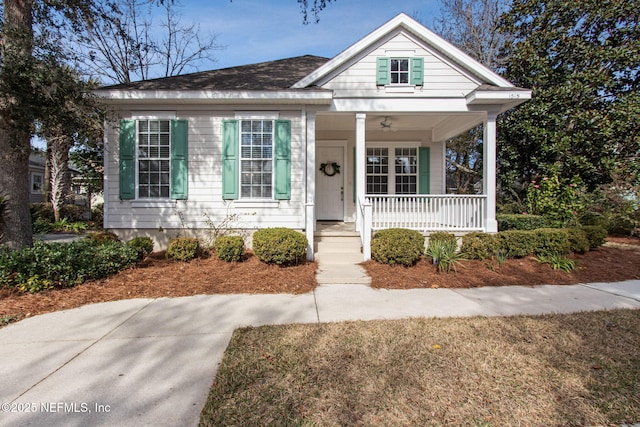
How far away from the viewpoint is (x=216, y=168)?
7.68 metres

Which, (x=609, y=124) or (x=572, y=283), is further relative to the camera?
(x=609, y=124)

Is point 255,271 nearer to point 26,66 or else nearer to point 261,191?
point 261,191

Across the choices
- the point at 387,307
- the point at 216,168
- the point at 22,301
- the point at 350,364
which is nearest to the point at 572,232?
the point at 387,307

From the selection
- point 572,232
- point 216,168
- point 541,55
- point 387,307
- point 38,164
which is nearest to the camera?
point 387,307

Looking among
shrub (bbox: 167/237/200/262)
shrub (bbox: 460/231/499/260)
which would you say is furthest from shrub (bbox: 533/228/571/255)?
shrub (bbox: 167/237/200/262)

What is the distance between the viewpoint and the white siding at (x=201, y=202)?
761cm

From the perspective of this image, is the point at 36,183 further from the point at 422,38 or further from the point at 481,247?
the point at 481,247

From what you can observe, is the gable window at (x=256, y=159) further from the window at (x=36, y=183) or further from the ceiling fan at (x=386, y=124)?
the window at (x=36, y=183)

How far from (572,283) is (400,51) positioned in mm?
6379

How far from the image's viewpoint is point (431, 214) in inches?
311

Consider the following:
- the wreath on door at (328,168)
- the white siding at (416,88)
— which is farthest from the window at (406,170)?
the white siding at (416,88)

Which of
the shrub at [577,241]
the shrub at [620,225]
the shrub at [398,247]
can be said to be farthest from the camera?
the shrub at [620,225]

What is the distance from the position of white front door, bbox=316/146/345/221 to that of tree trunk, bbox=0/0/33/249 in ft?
22.5

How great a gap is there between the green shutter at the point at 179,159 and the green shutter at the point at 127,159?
936mm
